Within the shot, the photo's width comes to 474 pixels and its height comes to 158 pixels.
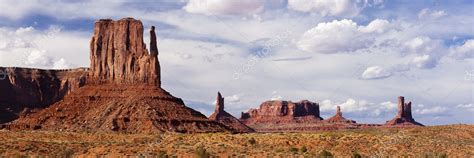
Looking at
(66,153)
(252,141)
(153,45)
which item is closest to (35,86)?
(153,45)

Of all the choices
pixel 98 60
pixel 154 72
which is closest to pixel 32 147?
pixel 154 72

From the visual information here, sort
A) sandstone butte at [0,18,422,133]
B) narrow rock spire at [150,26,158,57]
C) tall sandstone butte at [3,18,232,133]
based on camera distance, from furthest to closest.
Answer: narrow rock spire at [150,26,158,57], sandstone butte at [0,18,422,133], tall sandstone butte at [3,18,232,133]

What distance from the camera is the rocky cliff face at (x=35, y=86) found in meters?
172

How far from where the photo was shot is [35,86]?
181 m

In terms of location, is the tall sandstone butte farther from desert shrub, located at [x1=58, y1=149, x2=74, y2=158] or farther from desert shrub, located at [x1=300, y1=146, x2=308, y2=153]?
desert shrub, located at [x1=300, y1=146, x2=308, y2=153]

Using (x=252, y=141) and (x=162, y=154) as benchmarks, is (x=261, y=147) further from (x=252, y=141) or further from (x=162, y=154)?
(x=162, y=154)

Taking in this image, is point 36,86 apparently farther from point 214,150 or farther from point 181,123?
point 214,150

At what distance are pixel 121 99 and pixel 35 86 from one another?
67.7m

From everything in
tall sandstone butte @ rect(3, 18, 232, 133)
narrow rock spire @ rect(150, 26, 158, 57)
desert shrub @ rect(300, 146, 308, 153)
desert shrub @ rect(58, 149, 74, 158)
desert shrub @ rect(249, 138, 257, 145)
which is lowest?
desert shrub @ rect(58, 149, 74, 158)

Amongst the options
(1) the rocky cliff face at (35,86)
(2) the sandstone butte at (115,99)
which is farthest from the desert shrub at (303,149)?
(1) the rocky cliff face at (35,86)

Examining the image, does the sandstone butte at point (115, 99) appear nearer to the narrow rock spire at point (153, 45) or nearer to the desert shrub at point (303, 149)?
the narrow rock spire at point (153, 45)

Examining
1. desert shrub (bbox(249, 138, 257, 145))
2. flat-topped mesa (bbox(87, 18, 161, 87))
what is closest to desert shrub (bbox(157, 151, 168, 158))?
desert shrub (bbox(249, 138, 257, 145))

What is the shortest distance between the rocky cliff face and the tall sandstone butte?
2813 cm

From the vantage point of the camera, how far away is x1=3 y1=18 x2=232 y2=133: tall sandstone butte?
110750 millimetres
